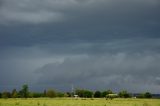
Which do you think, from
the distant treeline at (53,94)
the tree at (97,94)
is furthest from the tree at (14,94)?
the tree at (97,94)

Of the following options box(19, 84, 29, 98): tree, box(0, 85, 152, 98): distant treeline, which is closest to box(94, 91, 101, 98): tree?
box(0, 85, 152, 98): distant treeline

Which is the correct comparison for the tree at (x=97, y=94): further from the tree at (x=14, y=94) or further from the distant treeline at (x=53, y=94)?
the tree at (x=14, y=94)

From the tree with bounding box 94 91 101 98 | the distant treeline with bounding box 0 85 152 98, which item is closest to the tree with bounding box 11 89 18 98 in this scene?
the distant treeline with bounding box 0 85 152 98

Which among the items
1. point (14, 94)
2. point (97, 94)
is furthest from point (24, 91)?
point (97, 94)

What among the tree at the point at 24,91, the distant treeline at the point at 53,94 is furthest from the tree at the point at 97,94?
the tree at the point at 24,91

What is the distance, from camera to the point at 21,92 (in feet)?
563

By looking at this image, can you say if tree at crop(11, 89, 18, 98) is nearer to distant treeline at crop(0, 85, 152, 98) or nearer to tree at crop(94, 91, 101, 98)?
distant treeline at crop(0, 85, 152, 98)

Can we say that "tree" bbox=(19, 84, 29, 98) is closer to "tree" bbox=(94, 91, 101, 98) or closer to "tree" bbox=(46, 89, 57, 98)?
"tree" bbox=(46, 89, 57, 98)

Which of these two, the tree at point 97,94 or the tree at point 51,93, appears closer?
the tree at point 51,93

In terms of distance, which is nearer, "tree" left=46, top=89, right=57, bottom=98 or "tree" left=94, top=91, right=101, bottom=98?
"tree" left=46, top=89, right=57, bottom=98

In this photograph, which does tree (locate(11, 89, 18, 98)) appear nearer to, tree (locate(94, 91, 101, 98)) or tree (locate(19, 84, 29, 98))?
tree (locate(19, 84, 29, 98))

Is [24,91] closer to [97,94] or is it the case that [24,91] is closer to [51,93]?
[51,93]

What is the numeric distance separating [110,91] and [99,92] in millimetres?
5812

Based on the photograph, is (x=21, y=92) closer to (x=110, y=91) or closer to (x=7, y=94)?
(x=7, y=94)
